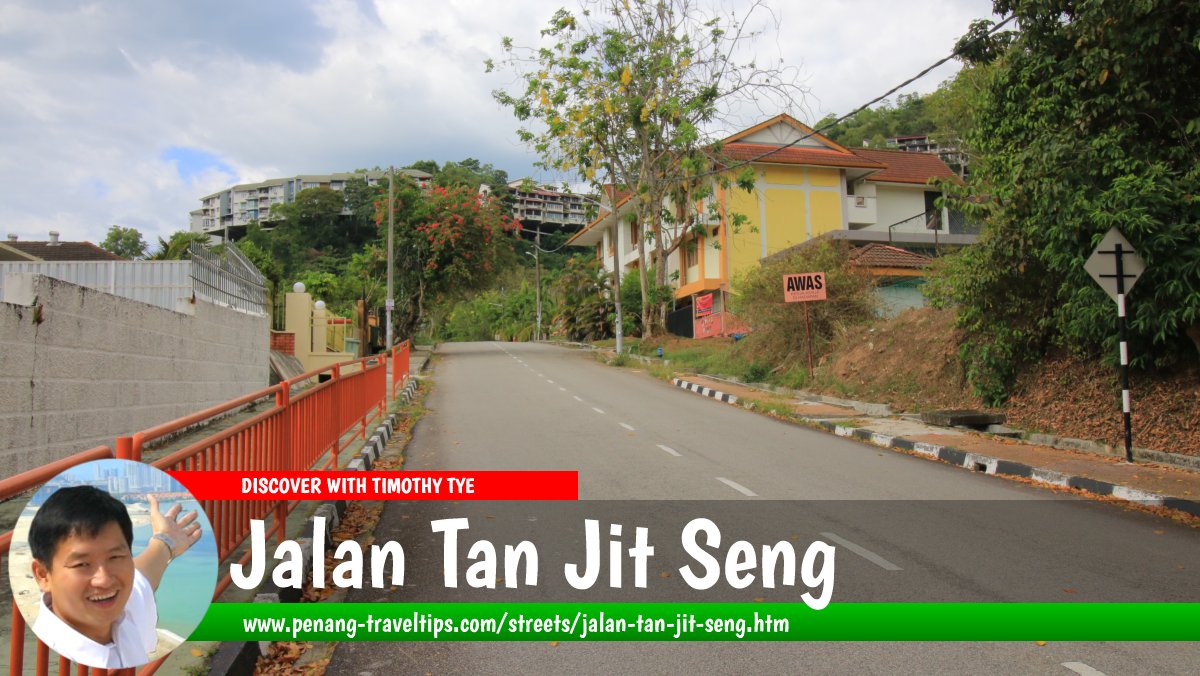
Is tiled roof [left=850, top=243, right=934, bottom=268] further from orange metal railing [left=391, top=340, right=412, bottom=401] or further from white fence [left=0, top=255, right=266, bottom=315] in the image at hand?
white fence [left=0, top=255, right=266, bottom=315]

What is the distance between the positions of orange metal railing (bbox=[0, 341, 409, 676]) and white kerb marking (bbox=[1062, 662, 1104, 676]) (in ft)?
14.0

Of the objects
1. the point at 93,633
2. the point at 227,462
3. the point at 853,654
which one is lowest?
the point at 853,654

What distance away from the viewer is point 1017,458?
1152 centimetres

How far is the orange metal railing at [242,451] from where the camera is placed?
282cm

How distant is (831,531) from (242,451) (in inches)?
184

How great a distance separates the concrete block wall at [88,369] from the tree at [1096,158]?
12.0 metres

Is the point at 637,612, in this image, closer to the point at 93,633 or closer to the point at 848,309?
the point at 93,633

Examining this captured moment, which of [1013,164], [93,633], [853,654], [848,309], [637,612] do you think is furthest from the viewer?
[848,309]

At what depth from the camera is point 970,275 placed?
15.3m

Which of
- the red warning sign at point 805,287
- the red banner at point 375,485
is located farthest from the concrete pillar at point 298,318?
Result: the red banner at point 375,485

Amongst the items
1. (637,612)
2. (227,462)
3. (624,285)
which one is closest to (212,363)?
(227,462)

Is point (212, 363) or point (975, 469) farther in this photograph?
point (212, 363)

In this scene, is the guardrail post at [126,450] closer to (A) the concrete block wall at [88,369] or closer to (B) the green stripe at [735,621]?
(B) the green stripe at [735,621]

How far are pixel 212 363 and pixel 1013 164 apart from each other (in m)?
13.0
